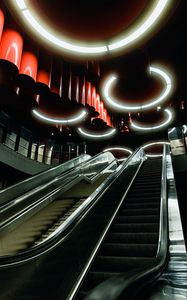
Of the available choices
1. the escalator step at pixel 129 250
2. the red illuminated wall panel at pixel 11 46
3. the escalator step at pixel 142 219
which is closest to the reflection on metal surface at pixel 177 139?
the escalator step at pixel 142 219

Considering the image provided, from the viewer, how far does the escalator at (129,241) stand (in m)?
3.22

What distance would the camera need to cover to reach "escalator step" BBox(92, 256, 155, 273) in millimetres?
3299

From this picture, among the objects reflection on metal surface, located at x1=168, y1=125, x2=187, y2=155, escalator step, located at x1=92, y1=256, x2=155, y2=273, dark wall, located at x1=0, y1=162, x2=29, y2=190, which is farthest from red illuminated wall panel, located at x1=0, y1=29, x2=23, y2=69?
reflection on metal surface, located at x1=168, y1=125, x2=187, y2=155

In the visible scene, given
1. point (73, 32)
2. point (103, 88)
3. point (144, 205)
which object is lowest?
point (144, 205)

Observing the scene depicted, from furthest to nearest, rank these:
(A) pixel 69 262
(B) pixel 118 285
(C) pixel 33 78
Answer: (C) pixel 33 78, (A) pixel 69 262, (B) pixel 118 285

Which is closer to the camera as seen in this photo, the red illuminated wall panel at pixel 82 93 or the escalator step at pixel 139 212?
the escalator step at pixel 139 212

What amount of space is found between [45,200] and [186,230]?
645cm

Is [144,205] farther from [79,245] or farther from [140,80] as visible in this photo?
[140,80]

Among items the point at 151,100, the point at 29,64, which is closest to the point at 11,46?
the point at 29,64

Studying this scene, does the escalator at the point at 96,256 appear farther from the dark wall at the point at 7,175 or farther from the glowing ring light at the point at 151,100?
the dark wall at the point at 7,175

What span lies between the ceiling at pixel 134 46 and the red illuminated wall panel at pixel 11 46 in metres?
0.89

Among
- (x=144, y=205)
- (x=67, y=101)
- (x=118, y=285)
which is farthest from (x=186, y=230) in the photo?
(x=118, y=285)

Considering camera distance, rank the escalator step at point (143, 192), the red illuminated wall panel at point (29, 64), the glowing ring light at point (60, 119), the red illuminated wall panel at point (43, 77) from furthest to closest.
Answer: the glowing ring light at point (60, 119) → the red illuminated wall panel at point (43, 77) → the red illuminated wall panel at point (29, 64) → the escalator step at point (143, 192)

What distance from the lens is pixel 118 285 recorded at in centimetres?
135
